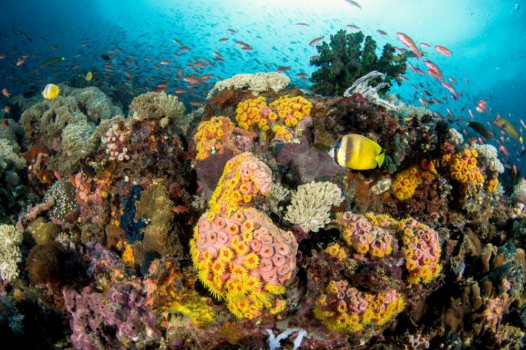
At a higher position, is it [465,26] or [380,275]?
[465,26]

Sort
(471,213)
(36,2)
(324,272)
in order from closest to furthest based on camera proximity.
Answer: (324,272), (471,213), (36,2)

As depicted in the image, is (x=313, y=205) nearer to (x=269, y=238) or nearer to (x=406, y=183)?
(x=269, y=238)

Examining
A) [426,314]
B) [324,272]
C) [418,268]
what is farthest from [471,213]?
[324,272]

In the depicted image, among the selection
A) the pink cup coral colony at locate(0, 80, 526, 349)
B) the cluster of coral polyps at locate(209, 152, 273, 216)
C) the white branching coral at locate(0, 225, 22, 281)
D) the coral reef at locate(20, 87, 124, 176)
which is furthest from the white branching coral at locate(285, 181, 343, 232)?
the white branching coral at locate(0, 225, 22, 281)

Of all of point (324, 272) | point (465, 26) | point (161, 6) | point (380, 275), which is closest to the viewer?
point (380, 275)

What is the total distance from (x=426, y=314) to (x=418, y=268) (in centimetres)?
127

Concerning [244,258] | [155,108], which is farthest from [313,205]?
[155,108]

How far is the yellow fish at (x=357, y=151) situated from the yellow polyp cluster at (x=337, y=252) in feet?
3.65

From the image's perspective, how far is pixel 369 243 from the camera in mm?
2789

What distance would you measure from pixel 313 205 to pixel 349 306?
1.30m

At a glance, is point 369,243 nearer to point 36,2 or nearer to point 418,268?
point 418,268

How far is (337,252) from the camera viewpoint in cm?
283

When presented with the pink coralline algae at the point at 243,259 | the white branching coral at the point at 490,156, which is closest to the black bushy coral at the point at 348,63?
the white branching coral at the point at 490,156

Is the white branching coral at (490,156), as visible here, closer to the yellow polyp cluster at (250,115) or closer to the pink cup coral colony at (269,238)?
the pink cup coral colony at (269,238)
